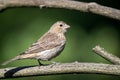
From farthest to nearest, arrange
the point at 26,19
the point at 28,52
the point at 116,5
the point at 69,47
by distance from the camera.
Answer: the point at 116,5
the point at 26,19
the point at 69,47
the point at 28,52

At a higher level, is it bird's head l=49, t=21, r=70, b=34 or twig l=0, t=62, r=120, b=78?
bird's head l=49, t=21, r=70, b=34

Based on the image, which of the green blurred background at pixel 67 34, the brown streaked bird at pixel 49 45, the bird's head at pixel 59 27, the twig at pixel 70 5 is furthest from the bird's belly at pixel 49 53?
the twig at pixel 70 5

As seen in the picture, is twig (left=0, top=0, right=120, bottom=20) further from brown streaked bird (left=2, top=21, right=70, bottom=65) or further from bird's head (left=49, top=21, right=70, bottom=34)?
bird's head (left=49, top=21, right=70, bottom=34)

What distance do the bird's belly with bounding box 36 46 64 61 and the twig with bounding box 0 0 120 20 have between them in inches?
42.6

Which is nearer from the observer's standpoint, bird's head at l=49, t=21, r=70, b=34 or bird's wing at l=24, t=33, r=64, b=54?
bird's wing at l=24, t=33, r=64, b=54

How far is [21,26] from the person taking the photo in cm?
667

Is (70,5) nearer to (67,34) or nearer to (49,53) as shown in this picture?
(49,53)

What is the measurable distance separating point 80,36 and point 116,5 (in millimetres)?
880

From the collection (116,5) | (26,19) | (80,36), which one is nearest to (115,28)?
(116,5)

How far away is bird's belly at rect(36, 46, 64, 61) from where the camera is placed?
5522mm

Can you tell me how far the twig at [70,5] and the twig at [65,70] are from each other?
0.47 meters

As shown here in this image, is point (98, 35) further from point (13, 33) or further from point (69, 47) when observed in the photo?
point (13, 33)

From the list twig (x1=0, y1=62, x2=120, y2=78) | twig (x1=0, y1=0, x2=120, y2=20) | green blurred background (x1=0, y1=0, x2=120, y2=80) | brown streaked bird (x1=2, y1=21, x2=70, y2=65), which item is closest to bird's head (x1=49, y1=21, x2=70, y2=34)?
brown streaked bird (x1=2, y1=21, x2=70, y2=65)

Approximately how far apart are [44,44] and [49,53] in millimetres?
251
